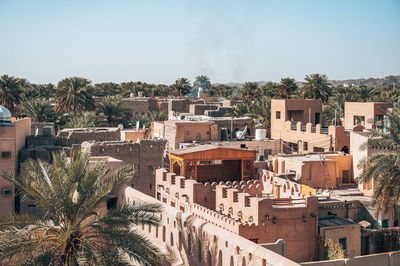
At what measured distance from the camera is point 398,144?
2069cm

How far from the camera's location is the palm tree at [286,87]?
55.4m

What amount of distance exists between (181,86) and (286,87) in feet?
70.0

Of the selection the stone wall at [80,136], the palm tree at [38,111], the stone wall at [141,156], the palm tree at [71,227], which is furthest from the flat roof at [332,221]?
the palm tree at [38,111]

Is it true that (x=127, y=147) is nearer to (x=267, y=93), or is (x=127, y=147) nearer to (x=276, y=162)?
(x=276, y=162)

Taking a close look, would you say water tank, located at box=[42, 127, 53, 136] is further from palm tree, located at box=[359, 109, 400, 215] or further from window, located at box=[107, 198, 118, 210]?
palm tree, located at box=[359, 109, 400, 215]

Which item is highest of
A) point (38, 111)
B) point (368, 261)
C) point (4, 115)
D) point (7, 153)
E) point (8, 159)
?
point (38, 111)

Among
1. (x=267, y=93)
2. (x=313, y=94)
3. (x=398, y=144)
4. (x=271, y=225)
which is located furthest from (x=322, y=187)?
(x=267, y=93)

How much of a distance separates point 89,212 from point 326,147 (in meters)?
20.8

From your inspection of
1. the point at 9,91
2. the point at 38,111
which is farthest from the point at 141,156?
the point at 9,91

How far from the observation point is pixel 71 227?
13.0 m

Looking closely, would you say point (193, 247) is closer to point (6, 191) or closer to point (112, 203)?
point (112, 203)

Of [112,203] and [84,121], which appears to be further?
[84,121]

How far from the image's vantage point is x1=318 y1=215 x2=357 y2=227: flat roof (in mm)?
20078

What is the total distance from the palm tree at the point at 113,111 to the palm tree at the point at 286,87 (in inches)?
596
